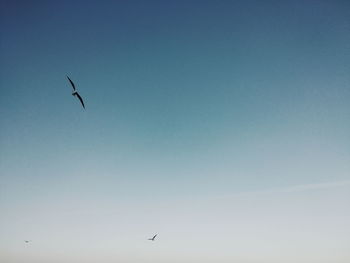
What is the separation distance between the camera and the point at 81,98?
104ft
